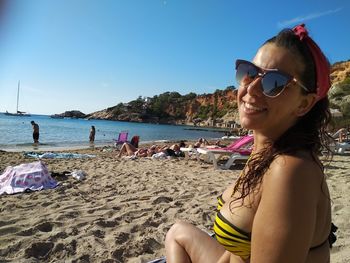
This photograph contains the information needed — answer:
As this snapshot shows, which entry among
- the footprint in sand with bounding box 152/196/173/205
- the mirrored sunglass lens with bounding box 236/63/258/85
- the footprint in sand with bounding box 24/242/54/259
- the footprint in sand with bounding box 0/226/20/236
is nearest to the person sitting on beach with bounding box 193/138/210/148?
the footprint in sand with bounding box 152/196/173/205

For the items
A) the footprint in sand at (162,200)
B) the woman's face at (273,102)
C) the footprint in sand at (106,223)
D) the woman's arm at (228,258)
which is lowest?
the footprint in sand at (106,223)

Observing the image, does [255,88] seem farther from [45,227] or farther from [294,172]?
[45,227]

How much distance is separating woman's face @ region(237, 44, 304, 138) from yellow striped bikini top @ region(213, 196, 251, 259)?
1.28 ft

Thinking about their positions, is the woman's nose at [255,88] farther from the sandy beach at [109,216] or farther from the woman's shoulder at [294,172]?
the sandy beach at [109,216]

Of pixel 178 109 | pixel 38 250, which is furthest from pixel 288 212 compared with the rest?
pixel 178 109

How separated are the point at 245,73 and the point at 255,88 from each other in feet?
0.35

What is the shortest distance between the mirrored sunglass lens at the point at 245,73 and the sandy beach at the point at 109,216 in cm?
209

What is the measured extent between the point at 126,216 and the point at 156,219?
39 centimetres

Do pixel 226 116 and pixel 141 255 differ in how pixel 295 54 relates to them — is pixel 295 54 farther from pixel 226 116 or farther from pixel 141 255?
pixel 226 116

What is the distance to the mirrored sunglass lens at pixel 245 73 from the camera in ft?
4.48

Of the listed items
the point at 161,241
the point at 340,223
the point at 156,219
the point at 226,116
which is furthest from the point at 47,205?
the point at 226,116

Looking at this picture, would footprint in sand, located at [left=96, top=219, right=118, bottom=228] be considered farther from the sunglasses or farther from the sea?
the sea

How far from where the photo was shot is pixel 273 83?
125 centimetres

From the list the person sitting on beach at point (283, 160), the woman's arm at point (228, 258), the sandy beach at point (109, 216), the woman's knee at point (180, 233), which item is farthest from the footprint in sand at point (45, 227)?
the person sitting on beach at point (283, 160)
